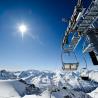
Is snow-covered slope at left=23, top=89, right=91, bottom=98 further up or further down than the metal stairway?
further down

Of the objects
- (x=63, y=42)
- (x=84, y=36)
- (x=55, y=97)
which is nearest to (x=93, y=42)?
(x=84, y=36)

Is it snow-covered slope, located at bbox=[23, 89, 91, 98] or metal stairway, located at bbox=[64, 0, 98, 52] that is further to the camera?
snow-covered slope, located at bbox=[23, 89, 91, 98]

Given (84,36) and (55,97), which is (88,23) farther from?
(55,97)

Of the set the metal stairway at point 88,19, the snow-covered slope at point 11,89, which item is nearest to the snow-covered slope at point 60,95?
the snow-covered slope at point 11,89

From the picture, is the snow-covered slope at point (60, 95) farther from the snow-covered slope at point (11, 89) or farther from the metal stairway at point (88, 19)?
the metal stairway at point (88, 19)

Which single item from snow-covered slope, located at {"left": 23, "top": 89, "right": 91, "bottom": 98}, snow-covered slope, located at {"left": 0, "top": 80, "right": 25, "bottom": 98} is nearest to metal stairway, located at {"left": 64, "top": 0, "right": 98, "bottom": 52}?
snow-covered slope, located at {"left": 23, "top": 89, "right": 91, "bottom": 98}

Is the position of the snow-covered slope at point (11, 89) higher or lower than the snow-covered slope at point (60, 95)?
higher

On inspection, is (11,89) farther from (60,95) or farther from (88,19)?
(88,19)

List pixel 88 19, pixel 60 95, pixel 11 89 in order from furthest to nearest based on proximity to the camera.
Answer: pixel 11 89 < pixel 60 95 < pixel 88 19

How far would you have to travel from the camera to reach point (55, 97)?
59.7m

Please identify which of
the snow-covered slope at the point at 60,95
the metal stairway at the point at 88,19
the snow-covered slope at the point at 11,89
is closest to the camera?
the metal stairway at the point at 88,19

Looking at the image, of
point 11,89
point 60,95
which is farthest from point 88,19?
point 11,89

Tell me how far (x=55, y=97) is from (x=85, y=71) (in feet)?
132

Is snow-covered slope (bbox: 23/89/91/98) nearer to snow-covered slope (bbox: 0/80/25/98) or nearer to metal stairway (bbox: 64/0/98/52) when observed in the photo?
snow-covered slope (bbox: 0/80/25/98)
